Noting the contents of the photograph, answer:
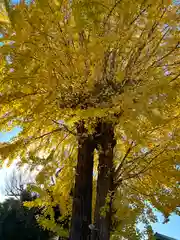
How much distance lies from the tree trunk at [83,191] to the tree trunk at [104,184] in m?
0.14

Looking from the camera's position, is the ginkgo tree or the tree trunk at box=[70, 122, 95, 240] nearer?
the ginkgo tree

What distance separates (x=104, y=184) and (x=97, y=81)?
5.73ft

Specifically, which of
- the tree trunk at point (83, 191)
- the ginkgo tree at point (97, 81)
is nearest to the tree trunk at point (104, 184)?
the ginkgo tree at point (97, 81)

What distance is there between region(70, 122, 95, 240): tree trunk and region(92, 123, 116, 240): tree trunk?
0.14 m

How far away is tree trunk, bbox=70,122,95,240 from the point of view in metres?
4.48

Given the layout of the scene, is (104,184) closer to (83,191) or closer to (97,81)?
(83,191)

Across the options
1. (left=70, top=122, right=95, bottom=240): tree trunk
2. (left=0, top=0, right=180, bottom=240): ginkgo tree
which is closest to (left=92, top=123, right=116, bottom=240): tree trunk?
(left=0, top=0, right=180, bottom=240): ginkgo tree

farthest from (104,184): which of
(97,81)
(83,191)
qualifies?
(97,81)

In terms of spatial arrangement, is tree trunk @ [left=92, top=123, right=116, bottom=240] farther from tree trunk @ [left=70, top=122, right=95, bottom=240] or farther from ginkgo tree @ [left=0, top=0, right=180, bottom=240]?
tree trunk @ [left=70, top=122, right=95, bottom=240]

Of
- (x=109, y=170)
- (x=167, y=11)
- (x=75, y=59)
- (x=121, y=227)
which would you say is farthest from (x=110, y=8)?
(x=121, y=227)

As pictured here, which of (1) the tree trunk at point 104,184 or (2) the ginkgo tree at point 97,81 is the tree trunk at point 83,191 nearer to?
(2) the ginkgo tree at point 97,81

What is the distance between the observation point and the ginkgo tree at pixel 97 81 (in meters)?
2.94

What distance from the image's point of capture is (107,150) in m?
4.70

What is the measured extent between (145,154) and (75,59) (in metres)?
1.80
